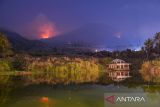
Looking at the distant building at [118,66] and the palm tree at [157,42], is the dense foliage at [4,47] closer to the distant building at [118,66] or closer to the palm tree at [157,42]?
the distant building at [118,66]

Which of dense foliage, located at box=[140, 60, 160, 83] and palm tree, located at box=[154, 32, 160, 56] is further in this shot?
palm tree, located at box=[154, 32, 160, 56]

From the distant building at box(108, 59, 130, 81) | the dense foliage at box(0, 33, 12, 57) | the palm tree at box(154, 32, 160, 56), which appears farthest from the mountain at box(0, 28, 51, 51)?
the palm tree at box(154, 32, 160, 56)

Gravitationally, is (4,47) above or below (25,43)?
below

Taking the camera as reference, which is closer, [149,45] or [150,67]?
[150,67]

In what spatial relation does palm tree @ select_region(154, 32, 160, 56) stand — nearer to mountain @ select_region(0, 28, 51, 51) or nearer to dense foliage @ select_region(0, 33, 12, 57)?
mountain @ select_region(0, 28, 51, 51)

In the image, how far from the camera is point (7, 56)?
2689 cm

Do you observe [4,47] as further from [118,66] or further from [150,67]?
[150,67]

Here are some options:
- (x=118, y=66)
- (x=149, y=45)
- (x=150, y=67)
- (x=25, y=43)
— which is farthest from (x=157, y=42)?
(x=25, y=43)

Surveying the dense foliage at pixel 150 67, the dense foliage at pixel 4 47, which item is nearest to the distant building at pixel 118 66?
the dense foliage at pixel 150 67

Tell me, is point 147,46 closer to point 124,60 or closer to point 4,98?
point 124,60

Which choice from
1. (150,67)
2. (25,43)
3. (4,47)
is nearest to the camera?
(150,67)

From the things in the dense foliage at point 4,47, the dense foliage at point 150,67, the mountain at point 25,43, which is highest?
the mountain at point 25,43

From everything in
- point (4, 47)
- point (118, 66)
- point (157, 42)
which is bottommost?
point (118, 66)

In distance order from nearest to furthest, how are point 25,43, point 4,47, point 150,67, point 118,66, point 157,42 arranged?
point 150,67
point 4,47
point 118,66
point 157,42
point 25,43
